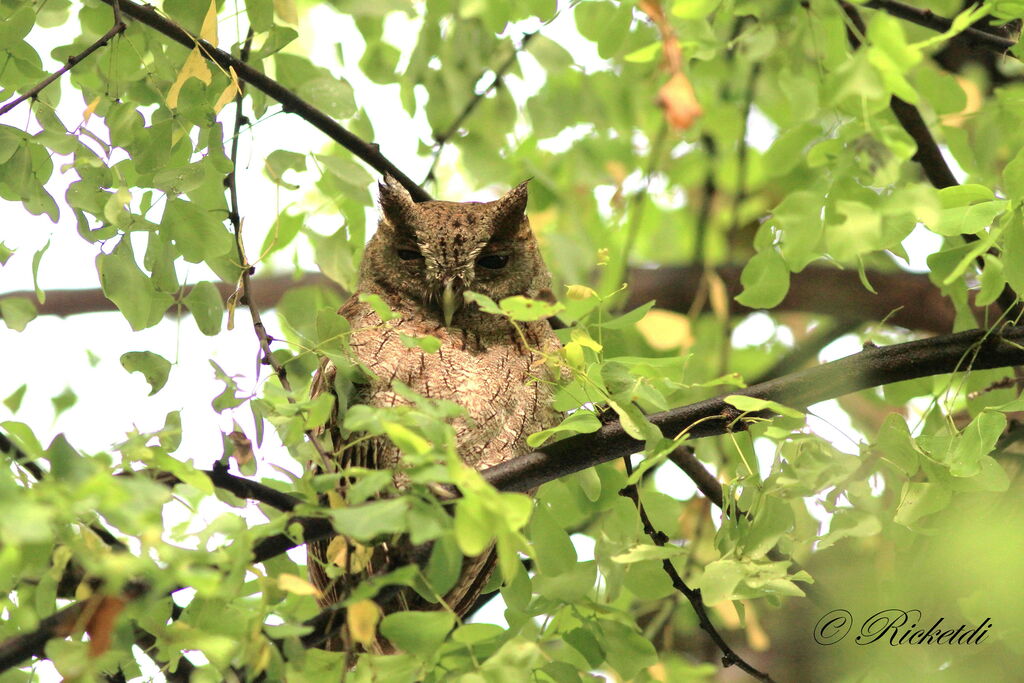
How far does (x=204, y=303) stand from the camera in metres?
1.56

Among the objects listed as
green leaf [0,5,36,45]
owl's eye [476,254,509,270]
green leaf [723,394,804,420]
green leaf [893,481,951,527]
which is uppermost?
green leaf [0,5,36,45]

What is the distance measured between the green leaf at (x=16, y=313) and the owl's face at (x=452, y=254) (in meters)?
0.83

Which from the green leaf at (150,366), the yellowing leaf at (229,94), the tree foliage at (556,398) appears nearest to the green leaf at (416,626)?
the tree foliage at (556,398)

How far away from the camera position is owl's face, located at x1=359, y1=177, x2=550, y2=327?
7.02 feet

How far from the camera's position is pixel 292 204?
1.99 m

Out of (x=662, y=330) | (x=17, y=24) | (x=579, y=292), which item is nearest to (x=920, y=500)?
(x=579, y=292)

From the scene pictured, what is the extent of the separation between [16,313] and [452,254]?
91 cm

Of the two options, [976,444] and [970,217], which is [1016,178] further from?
[976,444]

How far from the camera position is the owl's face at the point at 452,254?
2.14m

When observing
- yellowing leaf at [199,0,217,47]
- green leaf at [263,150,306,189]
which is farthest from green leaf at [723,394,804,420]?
yellowing leaf at [199,0,217,47]

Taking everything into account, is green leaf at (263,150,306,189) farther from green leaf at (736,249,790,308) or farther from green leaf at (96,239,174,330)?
green leaf at (736,249,790,308)

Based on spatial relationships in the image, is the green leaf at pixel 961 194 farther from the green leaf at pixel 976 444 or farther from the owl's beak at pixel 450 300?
the owl's beak at pixel 450 300

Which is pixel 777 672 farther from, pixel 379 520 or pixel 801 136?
pixel 379 520

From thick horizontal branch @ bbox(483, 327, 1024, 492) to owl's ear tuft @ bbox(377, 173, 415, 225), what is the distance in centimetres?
94
